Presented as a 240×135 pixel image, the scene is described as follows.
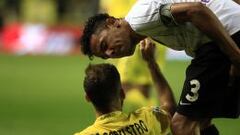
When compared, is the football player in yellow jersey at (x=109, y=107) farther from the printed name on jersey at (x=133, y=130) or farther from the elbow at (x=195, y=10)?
the elbow at (x=195, y=10)

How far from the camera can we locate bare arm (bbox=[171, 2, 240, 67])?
593 cm

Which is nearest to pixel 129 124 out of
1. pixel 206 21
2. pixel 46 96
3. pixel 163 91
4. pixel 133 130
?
pixel 133 130

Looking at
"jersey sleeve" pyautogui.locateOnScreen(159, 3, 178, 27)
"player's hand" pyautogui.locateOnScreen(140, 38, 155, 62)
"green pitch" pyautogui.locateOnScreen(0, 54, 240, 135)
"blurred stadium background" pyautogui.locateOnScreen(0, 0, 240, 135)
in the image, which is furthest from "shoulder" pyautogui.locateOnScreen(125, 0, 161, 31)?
"green pitch" pyautogui.locateOnScreen(0, 54, 240, 135)

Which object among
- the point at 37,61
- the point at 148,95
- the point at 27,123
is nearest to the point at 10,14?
the point at 37,61

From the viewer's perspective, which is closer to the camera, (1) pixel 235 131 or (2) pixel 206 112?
(2) pixel 206 112

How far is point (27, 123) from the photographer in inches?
453

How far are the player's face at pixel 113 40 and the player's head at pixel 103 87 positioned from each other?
37 cm

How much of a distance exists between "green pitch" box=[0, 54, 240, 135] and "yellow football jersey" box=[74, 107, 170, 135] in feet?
14.0

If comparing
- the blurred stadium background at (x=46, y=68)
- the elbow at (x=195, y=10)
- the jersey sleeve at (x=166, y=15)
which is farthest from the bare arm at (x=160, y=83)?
the blurred stadium background at (x=46, y=68)

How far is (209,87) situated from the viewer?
250 inches

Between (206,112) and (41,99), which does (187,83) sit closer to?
(206,112)

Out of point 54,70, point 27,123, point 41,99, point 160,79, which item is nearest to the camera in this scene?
point 160,79

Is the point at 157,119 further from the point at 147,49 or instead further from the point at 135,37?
the point at 147,49

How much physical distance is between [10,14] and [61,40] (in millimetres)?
5704
